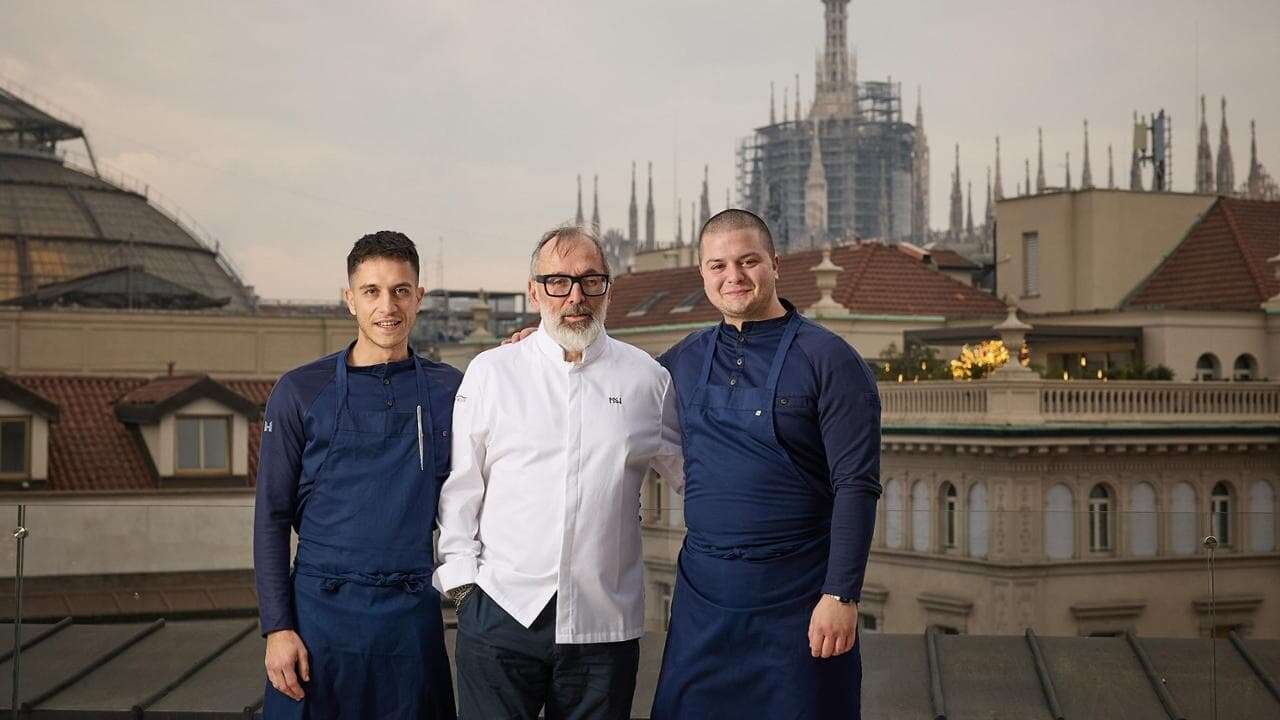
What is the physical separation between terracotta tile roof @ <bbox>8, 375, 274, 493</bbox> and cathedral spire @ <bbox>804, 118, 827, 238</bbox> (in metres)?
111

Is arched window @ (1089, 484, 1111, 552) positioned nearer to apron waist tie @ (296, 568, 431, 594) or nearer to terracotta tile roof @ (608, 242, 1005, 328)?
A: apron waist tie @ (296, 568, 431, 594)

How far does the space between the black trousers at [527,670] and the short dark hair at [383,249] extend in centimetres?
117

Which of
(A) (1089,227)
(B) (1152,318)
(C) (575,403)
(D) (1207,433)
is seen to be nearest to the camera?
(C) (575,403)

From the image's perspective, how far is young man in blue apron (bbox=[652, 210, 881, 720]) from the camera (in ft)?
19.4

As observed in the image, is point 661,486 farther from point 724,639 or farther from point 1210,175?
point 1210,175

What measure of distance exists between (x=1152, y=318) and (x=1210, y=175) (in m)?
43.9

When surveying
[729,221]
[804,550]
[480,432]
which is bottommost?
[804,550]

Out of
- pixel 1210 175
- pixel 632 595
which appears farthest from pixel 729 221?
pixel 1210 175

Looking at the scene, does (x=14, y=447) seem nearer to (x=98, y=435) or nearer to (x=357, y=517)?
(x=98, y=435)

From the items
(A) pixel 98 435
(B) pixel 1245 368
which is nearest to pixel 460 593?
(A) pixel 98 435

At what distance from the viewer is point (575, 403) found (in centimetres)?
602

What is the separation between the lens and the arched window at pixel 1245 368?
5250cm

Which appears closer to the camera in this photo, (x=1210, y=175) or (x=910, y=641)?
(x=910, y=641)

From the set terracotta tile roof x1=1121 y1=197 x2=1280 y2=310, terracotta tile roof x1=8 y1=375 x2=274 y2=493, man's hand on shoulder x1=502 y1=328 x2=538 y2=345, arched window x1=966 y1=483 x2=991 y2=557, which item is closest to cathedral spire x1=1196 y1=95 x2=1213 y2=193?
terracotta tile roof x1=1121 y1=197 x2=1280 y2=310
